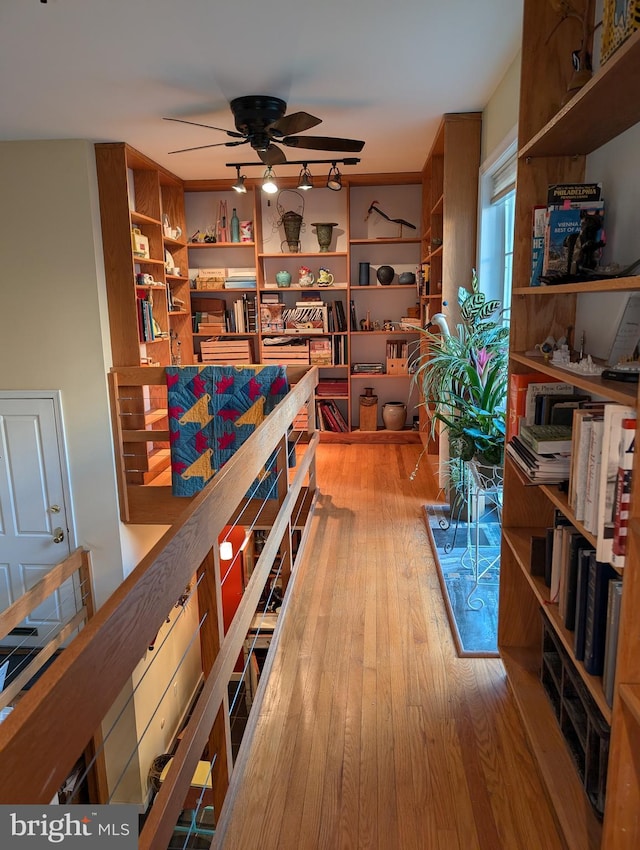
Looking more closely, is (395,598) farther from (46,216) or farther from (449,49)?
(46,216)

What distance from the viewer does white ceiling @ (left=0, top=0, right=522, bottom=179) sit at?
90.1 inches

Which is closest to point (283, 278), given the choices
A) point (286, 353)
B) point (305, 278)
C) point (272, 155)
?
point (305, 278)

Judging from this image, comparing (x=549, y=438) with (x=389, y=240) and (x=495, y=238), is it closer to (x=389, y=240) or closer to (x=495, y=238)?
(x=495, y=238)

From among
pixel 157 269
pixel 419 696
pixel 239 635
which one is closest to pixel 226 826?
pixel 239 635

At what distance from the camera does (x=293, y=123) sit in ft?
10.4

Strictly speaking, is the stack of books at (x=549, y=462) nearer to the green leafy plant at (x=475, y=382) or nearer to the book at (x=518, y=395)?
the book at (x=518, y=395)

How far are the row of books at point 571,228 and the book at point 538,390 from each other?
32 centimetres

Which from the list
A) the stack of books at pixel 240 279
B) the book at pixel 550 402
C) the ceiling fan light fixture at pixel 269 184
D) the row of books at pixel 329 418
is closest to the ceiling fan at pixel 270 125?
the ceiling fan light fixture at pixel 269 184

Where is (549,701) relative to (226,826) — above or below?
above

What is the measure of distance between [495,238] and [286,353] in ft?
8.48

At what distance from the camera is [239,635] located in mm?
1773

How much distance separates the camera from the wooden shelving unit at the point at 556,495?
3.88 ft

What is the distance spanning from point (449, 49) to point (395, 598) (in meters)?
2.52

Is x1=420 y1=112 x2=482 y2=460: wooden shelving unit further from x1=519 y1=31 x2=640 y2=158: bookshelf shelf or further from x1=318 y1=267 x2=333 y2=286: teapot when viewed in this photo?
x1=519 y1=31 x2=640 y2=158: bookshelf shelf
